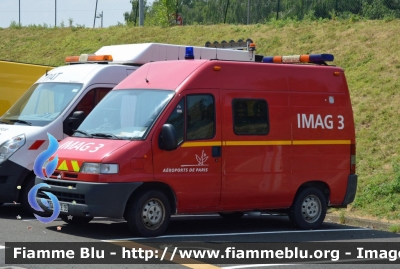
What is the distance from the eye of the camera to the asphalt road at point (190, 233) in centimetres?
921

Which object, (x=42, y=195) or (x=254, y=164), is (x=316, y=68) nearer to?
(x=254, y=164)

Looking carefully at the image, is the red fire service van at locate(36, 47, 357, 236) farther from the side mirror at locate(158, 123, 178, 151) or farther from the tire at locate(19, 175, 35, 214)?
the tire at locate(19, 175, 35, 214)

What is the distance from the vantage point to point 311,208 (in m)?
12.5

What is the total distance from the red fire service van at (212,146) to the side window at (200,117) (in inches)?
0.6

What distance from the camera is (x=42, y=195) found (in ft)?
36.2

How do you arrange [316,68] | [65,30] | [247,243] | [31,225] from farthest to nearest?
[65,30] < [316,68] < [31,225] < [247,243]

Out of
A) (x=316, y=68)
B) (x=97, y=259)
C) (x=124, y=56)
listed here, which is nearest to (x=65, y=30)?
(x=124, y=56)

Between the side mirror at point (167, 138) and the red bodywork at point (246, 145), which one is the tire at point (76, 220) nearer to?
the red bodywork at point (246, 145)

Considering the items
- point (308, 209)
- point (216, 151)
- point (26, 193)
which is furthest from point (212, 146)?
point (26, 193)

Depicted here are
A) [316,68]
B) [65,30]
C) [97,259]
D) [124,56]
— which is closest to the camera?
[97,259]

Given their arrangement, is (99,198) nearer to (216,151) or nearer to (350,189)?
(216,151)

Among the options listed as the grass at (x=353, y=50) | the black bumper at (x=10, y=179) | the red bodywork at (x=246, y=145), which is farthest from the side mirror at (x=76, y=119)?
the grass at (x=353, y=50)

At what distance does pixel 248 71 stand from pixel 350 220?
4.23 m

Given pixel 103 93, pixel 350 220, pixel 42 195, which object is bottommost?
pixel 350 220
